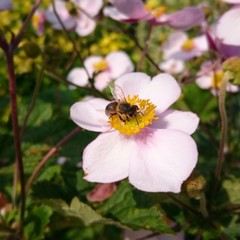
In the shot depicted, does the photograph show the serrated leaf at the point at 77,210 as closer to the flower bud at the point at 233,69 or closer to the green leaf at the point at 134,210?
the green leaf at the point at 134,210

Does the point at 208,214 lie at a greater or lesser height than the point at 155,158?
lesser

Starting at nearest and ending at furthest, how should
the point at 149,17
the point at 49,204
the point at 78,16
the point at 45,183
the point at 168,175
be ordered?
the point at 168,175 < the point at 49,204 < the point at 45,183 < the point at 149,17 < the point at 78,16

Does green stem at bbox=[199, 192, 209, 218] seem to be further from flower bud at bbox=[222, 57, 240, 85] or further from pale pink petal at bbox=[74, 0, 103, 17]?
pale pink petal at bbox=[74, 0, 103, 17]

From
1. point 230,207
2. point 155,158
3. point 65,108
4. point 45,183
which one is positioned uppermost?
point 155,158

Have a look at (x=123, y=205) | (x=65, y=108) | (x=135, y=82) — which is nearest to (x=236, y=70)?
(x=135, y=82)

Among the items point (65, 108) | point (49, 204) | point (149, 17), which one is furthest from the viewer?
point (65, 108)

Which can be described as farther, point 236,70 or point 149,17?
point 149,17

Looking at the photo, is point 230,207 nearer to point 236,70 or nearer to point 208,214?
point 208,214

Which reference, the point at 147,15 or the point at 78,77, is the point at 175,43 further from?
the point at 147,15

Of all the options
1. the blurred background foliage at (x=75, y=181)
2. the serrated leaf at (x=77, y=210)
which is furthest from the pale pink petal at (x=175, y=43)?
the serrated leaf at (x=77, y=210)

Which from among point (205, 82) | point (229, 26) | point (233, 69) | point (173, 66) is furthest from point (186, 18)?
point (173, 66)
